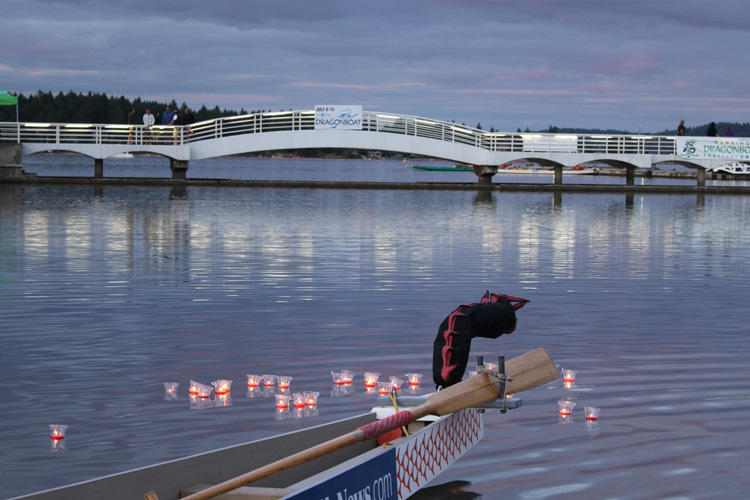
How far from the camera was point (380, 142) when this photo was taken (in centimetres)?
4331

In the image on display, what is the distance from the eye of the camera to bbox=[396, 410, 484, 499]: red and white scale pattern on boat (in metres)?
5.12

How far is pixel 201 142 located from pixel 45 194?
10.1 metres

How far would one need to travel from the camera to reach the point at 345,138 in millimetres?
42719

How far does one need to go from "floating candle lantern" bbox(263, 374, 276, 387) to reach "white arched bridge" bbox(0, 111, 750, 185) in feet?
114

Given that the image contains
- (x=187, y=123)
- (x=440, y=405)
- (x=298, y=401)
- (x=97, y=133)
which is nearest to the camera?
(x=440, y=405)

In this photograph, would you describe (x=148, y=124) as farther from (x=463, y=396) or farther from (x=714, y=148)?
(x=463, y=396)

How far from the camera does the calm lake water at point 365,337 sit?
6031 mm

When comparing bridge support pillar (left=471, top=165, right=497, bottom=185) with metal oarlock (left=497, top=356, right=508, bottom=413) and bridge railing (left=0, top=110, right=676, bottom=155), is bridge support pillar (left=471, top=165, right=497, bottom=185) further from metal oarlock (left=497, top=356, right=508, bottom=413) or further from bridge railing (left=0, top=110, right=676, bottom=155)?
metal oarlock (left=497, top=356, right=508, bottom=413)

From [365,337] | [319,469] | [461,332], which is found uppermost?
[461,332]

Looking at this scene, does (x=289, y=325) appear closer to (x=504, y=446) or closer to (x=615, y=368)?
(x=615, y=368)

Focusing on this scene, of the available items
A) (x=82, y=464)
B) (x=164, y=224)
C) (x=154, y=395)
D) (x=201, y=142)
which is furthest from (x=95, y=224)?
(x=201, y=142)

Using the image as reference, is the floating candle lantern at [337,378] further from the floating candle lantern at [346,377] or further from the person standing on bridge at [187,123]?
the person standing on bridge at [187,123]

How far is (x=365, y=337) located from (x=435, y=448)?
4.25 m

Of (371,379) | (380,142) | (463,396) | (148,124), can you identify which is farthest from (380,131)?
(463,396)
